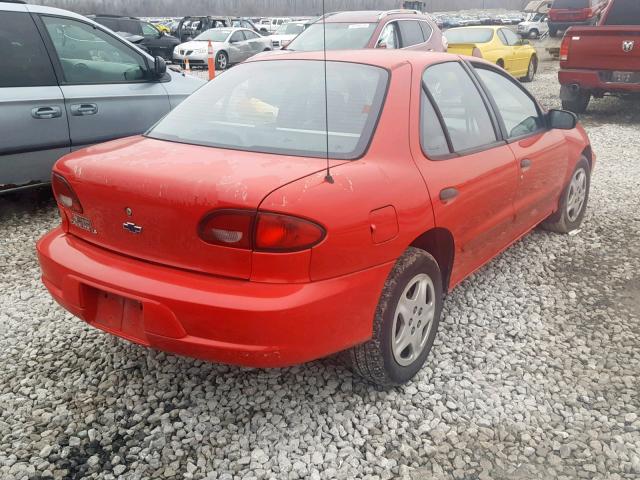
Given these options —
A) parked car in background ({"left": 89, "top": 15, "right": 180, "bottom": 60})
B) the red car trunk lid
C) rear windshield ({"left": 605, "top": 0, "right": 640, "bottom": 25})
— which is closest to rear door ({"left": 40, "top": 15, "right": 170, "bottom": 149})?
the red car trunk lid

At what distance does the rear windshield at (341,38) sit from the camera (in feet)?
29.3

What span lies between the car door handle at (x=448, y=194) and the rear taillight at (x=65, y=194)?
1.62 m

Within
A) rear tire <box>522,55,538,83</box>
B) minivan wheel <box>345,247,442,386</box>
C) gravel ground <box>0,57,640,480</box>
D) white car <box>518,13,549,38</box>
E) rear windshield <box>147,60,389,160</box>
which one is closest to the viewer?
gravel ground <box>0,57,640,480</box>

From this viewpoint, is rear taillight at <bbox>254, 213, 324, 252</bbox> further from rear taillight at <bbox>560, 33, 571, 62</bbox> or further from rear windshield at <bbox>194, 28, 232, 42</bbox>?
rear windshield at <bbox>194, 28, 232, 42</bbox>

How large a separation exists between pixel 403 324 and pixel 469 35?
42.1 ft

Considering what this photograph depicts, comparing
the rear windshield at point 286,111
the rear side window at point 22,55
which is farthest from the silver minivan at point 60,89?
the rear windshield at point 286,111

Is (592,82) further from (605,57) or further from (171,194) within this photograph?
(171,194)

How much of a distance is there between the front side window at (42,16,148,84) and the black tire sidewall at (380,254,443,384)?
363 cm

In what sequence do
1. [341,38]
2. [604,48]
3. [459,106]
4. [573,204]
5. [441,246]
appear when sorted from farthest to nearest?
[341,38]
[604,48]
[573,204]
[459,106]
[441,246]

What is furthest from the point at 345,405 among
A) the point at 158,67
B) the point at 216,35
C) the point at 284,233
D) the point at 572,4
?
the point at 572,4

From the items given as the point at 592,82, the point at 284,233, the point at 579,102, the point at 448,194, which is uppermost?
the point at 284,233

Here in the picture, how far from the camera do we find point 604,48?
8.89 metres

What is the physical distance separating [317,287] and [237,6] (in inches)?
2161

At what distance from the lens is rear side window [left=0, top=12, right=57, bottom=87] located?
15.1 feet
